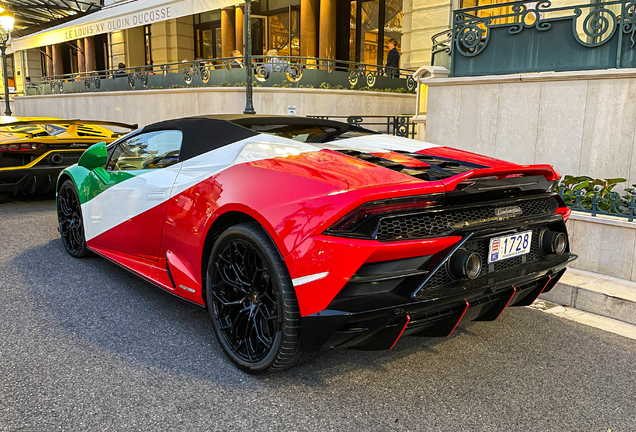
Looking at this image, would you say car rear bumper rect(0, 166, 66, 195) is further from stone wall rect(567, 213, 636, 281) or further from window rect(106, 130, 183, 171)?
stone wall rect(567, 213, 636, 281)

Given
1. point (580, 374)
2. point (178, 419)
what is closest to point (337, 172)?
point (178, 419)

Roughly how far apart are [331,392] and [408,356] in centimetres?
61

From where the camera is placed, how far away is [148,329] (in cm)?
351

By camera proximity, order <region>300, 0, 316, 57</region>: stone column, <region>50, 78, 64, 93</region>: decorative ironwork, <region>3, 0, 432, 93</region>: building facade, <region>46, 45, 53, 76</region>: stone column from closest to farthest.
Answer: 1. <region>3, 0, 432, 93</region>: building facade
2. <region>300, 0, 316, 57</region>: stone column
3. <region>50, 78, 64, 93</region>: decorative ironwork
4. <region>46, 45, 53, 76</region>: stone column

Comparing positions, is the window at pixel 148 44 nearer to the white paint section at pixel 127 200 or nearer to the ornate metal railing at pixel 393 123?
the ornate metal railing at pixel 393 123

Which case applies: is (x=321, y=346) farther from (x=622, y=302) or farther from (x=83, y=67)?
(x=83, y=67)

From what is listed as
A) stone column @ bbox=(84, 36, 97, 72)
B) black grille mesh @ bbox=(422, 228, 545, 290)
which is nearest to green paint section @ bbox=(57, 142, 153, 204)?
black grille mesh @ bbox=(422, 228, 545, 290)

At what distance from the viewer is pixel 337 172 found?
268 cm

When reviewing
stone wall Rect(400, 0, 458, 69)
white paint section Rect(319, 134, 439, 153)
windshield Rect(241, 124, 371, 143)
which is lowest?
white paint section Rect(319, 134, 439, 153)

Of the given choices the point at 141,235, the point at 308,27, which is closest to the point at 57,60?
the point at 308,27

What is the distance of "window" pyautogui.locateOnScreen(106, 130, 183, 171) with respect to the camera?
146 inches

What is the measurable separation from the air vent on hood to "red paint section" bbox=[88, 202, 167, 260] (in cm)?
130

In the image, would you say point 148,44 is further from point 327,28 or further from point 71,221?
point 71,221

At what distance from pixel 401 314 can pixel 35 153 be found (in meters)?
6.80
